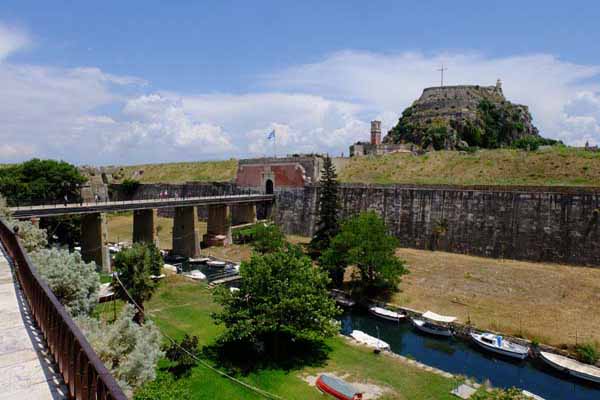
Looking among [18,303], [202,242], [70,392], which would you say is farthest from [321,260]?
[70,392]

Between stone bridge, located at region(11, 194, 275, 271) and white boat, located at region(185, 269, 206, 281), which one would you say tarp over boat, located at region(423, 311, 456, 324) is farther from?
stone bridge, located at region(11, 194, 275, 271)

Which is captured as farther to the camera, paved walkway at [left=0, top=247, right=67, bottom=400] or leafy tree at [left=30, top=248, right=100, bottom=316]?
leafy tree at [left=30, top=248, right=100, bottom=316]

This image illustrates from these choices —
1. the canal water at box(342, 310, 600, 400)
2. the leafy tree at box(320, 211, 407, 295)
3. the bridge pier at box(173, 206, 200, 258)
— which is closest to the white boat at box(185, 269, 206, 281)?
the bridge pier at box(173, 206, 200, 258)

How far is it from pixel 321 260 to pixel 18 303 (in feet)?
69.8

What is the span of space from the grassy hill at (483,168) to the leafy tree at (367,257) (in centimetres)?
1413

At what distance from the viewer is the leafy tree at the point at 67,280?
1051 centimetres

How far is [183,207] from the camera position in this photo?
3731 centimetres

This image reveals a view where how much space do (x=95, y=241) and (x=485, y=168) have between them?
3335 centimetres

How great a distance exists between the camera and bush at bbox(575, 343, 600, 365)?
1727 centimetres

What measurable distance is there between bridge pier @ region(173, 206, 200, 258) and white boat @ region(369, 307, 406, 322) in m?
18.5

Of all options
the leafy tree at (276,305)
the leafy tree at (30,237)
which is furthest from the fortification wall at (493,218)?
the leafy tree at (30,237)

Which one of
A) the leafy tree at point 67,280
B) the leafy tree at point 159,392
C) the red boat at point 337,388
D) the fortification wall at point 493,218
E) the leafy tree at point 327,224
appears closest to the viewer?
the leafy tree at point 67,280

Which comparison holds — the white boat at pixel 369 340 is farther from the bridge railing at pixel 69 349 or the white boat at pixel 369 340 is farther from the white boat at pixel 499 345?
the bridge railing at pixel 69 349

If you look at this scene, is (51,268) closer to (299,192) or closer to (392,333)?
(392,333)
